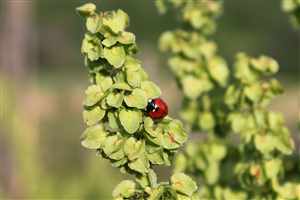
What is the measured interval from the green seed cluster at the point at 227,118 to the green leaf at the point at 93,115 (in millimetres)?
507

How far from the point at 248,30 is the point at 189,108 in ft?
52.3

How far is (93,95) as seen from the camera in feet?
4.62

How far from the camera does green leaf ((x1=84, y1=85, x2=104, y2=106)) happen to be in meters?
1.40

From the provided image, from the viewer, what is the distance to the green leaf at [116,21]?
1.42 metres

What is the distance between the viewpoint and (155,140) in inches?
55.1

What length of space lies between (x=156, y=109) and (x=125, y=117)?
73 mm

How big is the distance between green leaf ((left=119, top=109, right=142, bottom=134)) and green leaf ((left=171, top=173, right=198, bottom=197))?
11cm

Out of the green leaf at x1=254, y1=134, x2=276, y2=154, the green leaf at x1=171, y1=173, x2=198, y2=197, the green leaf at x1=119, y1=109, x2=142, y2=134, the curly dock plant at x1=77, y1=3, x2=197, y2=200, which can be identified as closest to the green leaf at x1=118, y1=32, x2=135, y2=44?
the curly dock plant at x1=77, y1=3, x2=197, y2=200

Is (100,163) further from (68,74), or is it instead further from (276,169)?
(68,74)

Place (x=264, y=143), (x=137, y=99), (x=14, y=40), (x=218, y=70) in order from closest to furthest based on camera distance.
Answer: (x=137, y=99) < (x=264, y=143) < (x=218, y=70) < (x=14, y=40)

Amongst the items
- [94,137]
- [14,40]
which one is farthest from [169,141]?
[14,40]

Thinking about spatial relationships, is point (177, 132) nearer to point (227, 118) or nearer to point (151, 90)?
point (151, 90)

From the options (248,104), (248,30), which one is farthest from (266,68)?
(248,30)

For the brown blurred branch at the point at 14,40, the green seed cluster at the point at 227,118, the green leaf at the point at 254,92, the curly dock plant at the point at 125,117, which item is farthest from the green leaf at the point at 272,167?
the brown blurred branch at the point at 14,40
